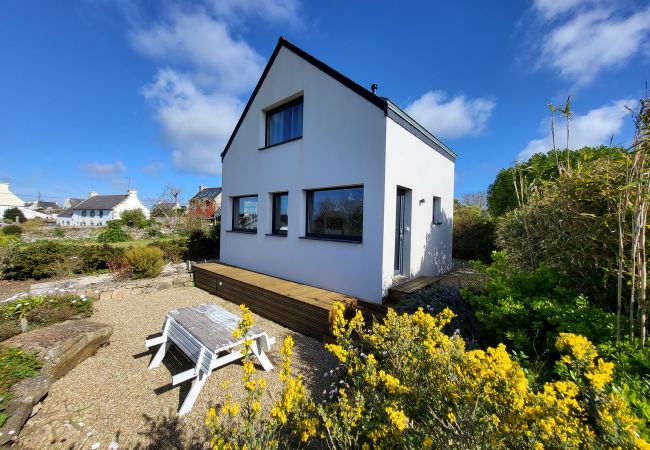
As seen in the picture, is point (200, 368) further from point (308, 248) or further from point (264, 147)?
point (264, 147)

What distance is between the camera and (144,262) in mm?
7973

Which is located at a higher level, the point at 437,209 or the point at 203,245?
the point at 437,209

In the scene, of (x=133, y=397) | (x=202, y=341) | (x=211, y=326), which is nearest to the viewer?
(x=133, y=397)

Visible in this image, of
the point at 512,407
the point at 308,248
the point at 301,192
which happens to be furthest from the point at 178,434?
the point at 301,192

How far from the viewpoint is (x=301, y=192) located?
20.5 ft

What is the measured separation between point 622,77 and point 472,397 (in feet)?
22.3

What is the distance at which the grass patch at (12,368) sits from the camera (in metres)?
2.46

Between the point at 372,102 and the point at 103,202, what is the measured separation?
57.3 m

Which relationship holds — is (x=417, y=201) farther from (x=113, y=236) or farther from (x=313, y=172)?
(x=113, y=236)

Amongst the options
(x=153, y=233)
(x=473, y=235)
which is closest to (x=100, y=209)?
(x=153, y=233)

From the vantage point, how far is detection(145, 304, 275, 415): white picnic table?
2885mm

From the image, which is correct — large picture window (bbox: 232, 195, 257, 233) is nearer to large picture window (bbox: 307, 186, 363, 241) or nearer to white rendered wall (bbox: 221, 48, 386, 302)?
white rendered wall (bbox: 221, 48, 386, 302)

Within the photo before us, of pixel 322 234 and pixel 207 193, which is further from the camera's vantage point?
pixel 207 193

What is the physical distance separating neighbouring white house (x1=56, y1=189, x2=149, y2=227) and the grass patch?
1857 inches
